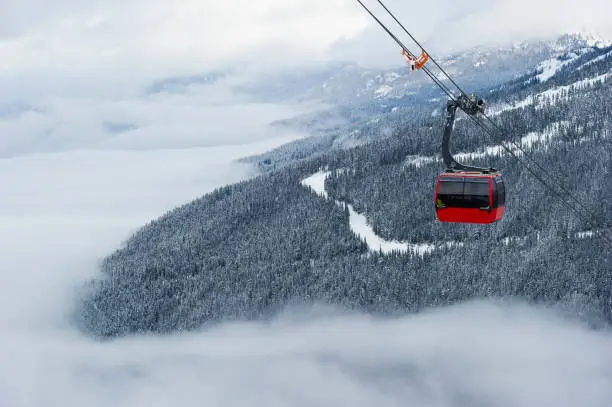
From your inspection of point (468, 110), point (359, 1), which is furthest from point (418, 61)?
point (359, 1)

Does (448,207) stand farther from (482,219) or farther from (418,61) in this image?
(418,61)

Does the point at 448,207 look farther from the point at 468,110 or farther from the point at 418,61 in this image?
the point at 418,61

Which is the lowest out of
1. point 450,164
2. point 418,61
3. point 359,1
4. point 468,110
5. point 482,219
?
point 482,219

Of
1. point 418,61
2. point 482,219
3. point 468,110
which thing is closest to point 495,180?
point 482,219

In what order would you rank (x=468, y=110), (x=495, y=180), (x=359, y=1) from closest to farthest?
(x=359, y=1) → (x=468, y=110) → (x=495, y=180)

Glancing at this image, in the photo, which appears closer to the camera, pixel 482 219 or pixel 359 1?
pixel 359 1

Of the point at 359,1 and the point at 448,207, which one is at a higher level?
the point at 359,1

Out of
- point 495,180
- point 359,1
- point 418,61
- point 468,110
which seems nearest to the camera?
point 359,1
